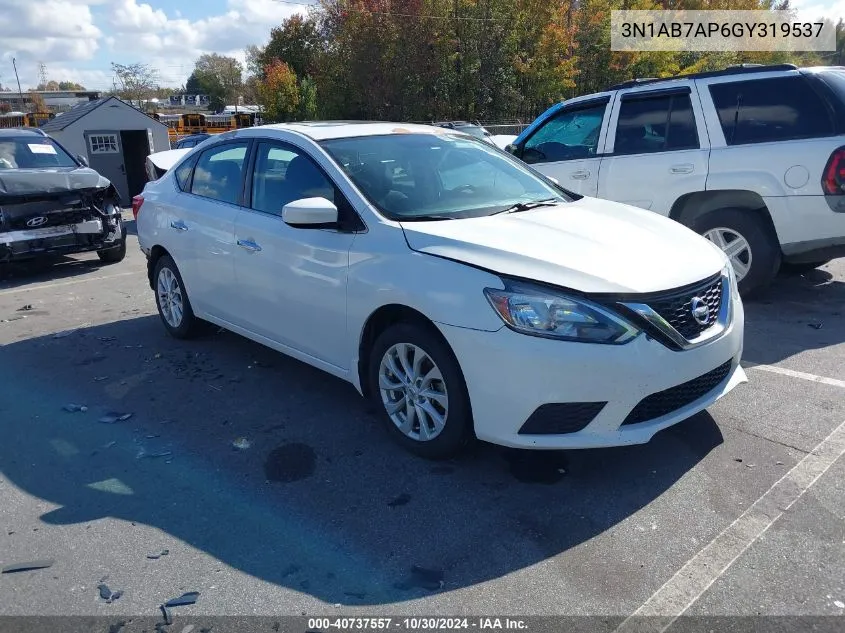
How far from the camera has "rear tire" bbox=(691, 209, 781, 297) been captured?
6.09 m

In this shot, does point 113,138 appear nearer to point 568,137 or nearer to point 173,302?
point 173,302

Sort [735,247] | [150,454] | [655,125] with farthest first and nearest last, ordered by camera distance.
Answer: [655,125] < [735,247] < [150,454]

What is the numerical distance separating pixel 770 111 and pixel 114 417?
Answer: 585 centimetres

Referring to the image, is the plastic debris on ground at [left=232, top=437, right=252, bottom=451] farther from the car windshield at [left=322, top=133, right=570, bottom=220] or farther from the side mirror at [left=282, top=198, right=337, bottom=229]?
the car windshield at [left=322, top=133, right=570, bottom=220]

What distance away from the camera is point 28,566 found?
2994 millimetres

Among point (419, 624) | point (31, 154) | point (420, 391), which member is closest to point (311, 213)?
point (420, 391)

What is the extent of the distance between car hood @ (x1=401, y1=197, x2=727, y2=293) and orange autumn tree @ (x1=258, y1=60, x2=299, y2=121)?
32.9m

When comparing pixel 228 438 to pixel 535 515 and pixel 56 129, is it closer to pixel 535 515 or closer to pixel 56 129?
pixel 535 515

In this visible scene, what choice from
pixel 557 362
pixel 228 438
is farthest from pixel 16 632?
pixel 557 362

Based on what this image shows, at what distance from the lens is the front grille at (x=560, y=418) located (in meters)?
3.17

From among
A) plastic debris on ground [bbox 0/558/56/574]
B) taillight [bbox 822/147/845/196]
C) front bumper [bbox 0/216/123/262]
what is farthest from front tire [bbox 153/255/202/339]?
taillight [bbox 822/147/845/196]

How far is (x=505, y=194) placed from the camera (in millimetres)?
4422

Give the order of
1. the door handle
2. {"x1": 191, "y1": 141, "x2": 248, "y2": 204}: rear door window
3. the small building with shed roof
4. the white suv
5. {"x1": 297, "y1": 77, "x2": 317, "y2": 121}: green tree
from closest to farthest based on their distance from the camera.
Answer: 1. the door handle
2. {"x1": 191, "y1": 141, "x2": 248, "y2": 204}: rear door window
3. the white suv
4. the small building with shed roof
5. {"x1": 297, "y1": 77, "x2": 317, "y2": 121}: green tree

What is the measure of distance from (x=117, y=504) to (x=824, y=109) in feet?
19.7
